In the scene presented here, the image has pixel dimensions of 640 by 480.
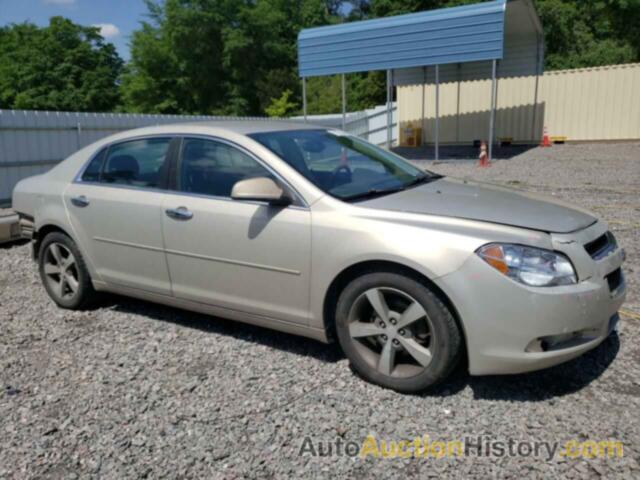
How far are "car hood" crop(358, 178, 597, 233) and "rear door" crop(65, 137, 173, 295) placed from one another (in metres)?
1.66

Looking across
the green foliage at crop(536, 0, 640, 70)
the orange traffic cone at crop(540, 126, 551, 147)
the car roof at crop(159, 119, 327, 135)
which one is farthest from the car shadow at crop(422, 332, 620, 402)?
the green foliage at crop(536, 0, 640, 70)

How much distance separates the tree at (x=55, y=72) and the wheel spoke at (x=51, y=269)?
51451 mm

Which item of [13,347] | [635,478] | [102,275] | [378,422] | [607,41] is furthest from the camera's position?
[607,41]

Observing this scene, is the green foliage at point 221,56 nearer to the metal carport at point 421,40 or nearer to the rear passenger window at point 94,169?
the metal carport at point 421,40

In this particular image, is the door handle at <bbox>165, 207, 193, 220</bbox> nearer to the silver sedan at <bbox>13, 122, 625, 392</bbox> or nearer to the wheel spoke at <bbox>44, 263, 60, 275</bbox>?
the silver sedan at <bbox>13, 122, 625, 392</bbox>

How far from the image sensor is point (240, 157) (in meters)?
3.89

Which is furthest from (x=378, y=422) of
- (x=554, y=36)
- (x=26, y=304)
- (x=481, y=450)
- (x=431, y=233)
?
(x=554, y=36)

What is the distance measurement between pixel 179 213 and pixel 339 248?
1.29 metres

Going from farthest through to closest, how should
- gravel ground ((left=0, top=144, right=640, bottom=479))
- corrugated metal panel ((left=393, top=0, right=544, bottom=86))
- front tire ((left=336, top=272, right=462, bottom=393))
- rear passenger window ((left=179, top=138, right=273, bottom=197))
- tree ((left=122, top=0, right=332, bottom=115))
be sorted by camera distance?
tree ((left=122, top=0, right=332, bottom=115))
corrugated metal panel ((left=393, top=0, right=544, bottom=86))
rear passenger window ((left=179, top=138, right=273, bottom=197))
front tire ((left=336, top=272, right=462, bottom=393))
gravel ground ((left=0, top=144, right=640, bottom=479))

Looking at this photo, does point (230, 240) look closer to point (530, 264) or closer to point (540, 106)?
point (530, 264)

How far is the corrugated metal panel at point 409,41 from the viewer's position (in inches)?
608

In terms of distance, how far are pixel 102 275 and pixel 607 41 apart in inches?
1415

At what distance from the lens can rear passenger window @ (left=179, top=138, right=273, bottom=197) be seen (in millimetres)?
3863

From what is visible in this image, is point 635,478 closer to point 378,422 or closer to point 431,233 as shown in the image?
point 378,422
